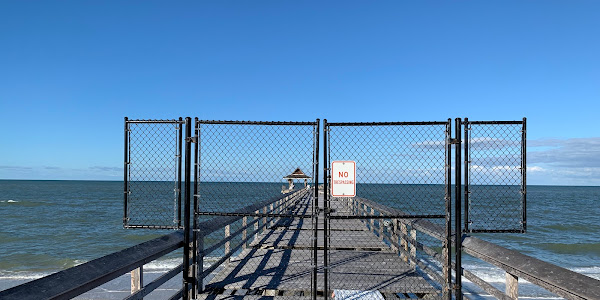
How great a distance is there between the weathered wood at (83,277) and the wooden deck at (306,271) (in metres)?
1.85

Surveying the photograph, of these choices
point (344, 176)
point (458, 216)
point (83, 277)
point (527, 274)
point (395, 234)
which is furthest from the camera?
point (395, 234)

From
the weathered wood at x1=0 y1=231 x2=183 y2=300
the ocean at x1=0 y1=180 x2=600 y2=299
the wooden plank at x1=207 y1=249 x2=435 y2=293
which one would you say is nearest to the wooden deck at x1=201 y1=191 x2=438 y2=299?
the wooden plank at x1=207 y1=249 x2=435 y2=293

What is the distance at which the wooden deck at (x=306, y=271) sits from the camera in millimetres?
5535

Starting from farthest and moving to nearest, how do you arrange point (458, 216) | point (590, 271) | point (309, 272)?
1. point (590, 271)
2. point (309, 272)
3. point (458, 216)

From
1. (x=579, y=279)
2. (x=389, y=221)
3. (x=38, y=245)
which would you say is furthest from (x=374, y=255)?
(x=38, y=245)

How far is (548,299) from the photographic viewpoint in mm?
9461

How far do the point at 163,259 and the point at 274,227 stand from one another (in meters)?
5.48

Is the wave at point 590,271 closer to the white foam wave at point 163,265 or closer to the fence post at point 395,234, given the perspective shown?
the fence post at point 395,234

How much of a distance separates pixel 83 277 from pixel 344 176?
297cm

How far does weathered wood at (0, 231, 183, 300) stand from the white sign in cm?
213

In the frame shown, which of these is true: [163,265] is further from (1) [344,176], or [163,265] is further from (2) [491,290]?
(2) [491,290]

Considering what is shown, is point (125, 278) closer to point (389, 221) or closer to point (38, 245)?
point (389, 221)

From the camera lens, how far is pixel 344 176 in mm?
4832

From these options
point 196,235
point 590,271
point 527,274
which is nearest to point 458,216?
point 527,274
